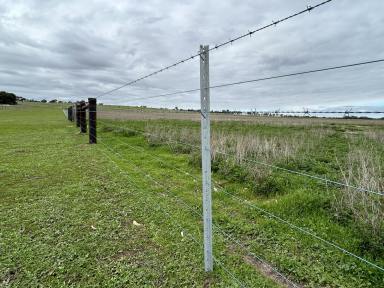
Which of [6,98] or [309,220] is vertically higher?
[6,98]

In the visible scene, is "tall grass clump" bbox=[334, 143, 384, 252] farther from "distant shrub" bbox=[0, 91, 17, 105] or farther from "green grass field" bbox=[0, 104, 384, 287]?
"distant shrub" bbox=[0, 91, 17, 105]

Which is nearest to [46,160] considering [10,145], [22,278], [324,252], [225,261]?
[10,145]

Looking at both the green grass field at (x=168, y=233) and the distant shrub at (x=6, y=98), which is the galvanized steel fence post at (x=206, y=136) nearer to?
the green grass field at (x=168, y=233)

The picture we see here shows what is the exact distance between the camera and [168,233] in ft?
11.3

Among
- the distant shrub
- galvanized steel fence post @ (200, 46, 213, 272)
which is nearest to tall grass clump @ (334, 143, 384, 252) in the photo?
galvanized steel fence post @ (200, 46, 213, 272)

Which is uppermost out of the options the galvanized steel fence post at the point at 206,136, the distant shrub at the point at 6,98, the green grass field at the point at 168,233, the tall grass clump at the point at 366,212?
the distant shrub at the point at 6,98

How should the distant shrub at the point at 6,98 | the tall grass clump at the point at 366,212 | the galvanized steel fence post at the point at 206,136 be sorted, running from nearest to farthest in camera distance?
the galvanized steel fence post at the point at 206,136, the tall grass clump at the point at 366,212, the distant shrub at the point at 6,98

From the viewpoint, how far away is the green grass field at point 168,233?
260 cm

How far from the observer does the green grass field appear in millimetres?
2604

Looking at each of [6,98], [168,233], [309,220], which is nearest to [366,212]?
[309,220]

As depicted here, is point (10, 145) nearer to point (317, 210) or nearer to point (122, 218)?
point (122, 218)

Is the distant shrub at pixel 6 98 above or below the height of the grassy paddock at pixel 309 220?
above

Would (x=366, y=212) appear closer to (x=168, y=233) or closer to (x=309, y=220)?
(x=309, y=220)

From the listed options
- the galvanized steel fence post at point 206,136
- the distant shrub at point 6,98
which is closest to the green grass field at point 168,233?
the galvanized steel fence post at point 206,136
